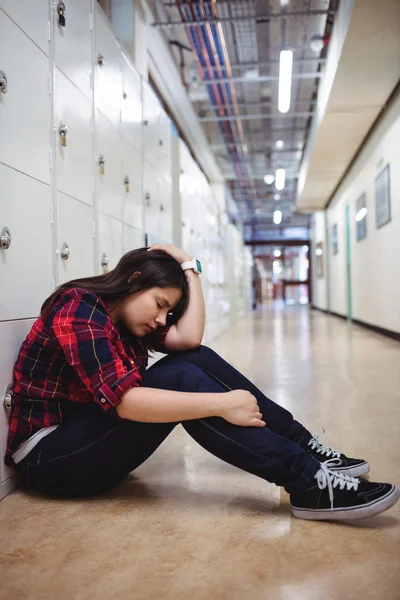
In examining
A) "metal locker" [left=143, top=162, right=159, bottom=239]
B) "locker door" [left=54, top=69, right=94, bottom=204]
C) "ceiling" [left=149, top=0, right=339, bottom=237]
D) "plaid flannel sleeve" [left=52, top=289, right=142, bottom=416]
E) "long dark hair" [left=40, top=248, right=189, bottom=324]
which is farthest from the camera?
"ceiling" [left=149, top=0, right=339, bottom=237]

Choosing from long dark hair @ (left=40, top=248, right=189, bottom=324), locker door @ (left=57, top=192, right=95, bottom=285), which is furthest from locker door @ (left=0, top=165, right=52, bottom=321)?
long dark hair @ (left=40, top=248, right=189, bottom=324)

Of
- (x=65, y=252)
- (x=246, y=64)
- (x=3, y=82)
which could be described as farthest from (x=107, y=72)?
(x=246, y=64)

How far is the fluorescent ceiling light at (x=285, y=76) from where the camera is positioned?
5121mm

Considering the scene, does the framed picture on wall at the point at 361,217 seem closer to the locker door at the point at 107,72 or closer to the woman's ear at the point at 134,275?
the locker door at the point at 107,72

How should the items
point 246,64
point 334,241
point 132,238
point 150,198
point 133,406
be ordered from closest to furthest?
point 133,406
point 132,238
point 150,198
point 246,64
point 334,241

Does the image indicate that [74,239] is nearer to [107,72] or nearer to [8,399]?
[8,399]

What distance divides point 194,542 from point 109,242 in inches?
72.3

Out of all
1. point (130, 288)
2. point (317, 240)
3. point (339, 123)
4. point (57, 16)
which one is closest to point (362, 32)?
point (339, 123)

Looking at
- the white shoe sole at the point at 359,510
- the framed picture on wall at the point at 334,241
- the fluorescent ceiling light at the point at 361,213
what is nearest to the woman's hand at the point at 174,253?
the white shoe sole at the point at 359,510

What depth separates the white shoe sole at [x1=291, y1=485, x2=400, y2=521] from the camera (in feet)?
4.33

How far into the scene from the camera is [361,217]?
8531 mm

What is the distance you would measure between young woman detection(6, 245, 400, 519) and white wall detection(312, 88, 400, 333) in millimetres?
5003

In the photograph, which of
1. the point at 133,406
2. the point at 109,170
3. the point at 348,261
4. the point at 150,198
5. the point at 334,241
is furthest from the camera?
the point at 334,241

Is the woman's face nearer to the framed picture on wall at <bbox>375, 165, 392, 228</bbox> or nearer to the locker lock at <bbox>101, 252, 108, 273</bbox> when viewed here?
the locker lock at <bbox>101, 252, 108, 273</bbox>
